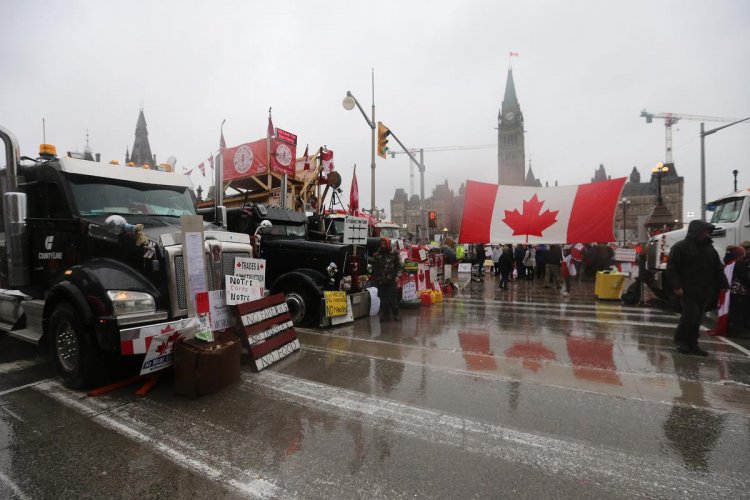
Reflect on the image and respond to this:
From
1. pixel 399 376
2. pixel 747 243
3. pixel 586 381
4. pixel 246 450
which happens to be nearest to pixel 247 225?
pixel 399 376

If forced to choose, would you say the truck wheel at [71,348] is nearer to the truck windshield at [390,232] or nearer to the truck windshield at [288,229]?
the truck windshield at [288,229]

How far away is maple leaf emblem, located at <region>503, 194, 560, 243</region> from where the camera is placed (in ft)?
34.0

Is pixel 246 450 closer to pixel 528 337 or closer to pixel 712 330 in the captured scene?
pixel 528 337

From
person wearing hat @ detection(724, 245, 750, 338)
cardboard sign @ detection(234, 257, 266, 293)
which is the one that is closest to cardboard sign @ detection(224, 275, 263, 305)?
cardboard sign @ detection(234, 257, 266, 293)

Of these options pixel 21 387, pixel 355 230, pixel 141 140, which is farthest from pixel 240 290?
pixel 141 140

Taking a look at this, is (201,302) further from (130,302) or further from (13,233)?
(13,233)

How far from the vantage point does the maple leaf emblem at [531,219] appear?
1035 cm

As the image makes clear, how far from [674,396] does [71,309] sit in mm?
6757

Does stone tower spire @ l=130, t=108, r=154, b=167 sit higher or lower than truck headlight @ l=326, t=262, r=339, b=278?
higher

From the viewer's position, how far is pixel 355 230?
26.3 ft

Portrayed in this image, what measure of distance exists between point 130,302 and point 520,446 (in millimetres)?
4026

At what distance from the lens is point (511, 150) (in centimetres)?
12250

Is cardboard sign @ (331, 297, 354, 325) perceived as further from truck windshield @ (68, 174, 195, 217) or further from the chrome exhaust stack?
the chrome exhaust stack

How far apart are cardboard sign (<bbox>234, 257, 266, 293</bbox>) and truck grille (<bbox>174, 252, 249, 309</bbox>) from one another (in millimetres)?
99
